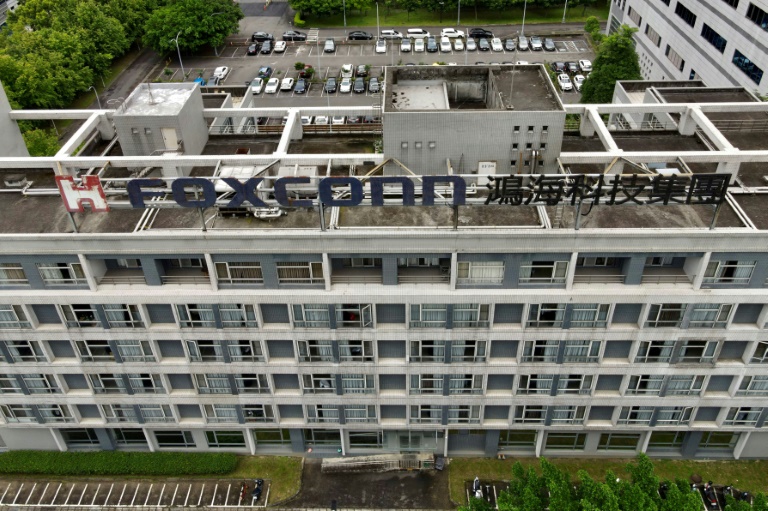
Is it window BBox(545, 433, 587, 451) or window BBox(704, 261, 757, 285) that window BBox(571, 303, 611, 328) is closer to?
window BBox(704, 261, 757, 285)

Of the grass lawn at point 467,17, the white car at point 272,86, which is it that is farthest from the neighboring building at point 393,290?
the grass lawn at point 467,17

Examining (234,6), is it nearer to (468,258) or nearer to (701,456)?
(468,258)

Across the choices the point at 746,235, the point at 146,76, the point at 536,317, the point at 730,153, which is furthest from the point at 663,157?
the point at 146,76

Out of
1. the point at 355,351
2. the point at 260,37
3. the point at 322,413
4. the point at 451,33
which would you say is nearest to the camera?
the point at 355,351

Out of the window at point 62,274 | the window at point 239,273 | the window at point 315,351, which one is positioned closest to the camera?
the window at point 239,273

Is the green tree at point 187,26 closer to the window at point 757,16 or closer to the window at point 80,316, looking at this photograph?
the window at point 80,316

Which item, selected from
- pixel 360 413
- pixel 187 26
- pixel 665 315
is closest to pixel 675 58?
pixel 665 315

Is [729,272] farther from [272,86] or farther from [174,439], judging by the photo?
→ [272,86]
